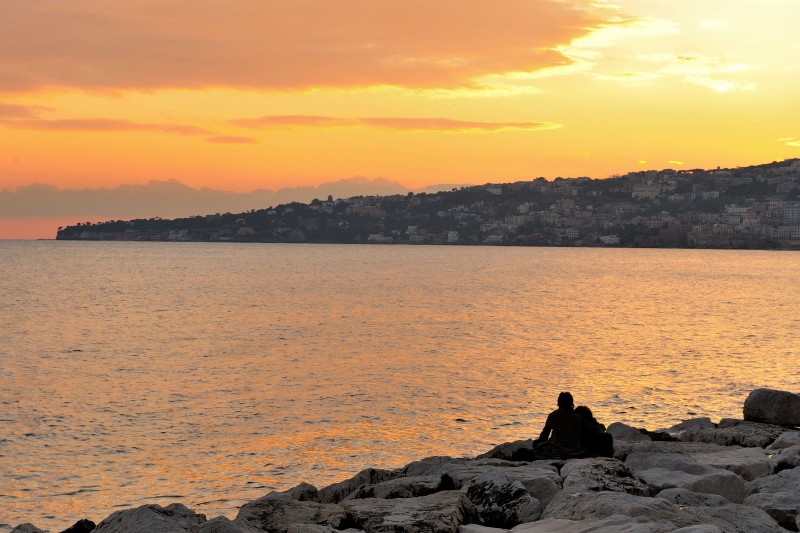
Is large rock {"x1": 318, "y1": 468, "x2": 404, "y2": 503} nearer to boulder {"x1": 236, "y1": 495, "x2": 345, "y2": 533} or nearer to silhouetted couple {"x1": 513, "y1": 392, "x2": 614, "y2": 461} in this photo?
boulder {"x1": 236, "y1": 495, "x2": 345, "y2": 533}

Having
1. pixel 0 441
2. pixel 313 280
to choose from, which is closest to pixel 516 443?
pixel 0 441

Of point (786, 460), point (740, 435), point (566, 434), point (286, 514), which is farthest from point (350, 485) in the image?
point (740, 435)

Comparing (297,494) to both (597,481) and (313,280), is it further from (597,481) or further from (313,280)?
(313,280)

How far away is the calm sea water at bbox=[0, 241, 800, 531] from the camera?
63.6ft

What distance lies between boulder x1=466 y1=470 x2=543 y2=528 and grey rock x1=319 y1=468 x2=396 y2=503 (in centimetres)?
300

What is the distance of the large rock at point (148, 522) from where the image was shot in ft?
31.8

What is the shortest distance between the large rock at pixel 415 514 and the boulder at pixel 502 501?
0.87 ft

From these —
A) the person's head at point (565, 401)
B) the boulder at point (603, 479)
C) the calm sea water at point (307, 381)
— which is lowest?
the calm sea water at point (307, 381)

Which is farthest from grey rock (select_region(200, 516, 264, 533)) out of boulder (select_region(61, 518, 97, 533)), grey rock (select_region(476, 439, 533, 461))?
grey rock (select_region(476, 439, 533, 461))

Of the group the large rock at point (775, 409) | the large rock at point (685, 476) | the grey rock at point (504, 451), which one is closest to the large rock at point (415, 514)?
the large rock at point (685, 476)

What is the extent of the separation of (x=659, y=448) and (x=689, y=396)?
13557 millimetres

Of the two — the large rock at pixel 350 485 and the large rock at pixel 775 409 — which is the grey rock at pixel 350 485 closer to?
the large rock at pixel 350 485

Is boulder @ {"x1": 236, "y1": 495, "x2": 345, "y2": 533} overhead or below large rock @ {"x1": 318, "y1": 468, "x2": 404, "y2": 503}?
overhead

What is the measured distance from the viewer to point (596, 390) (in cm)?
3014
